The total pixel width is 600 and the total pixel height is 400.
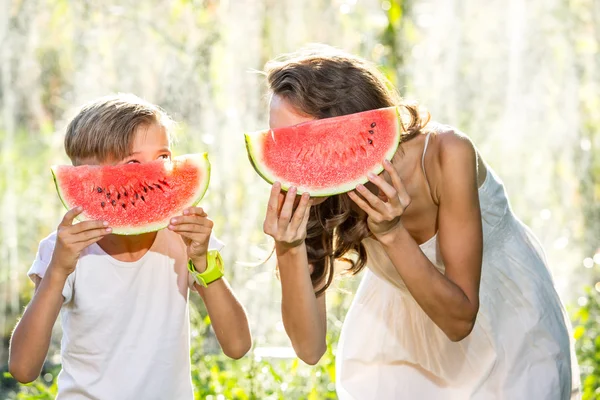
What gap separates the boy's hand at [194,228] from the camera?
2.35 m

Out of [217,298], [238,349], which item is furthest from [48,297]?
[238,349]

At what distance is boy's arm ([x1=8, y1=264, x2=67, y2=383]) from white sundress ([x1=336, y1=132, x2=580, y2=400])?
1015mm

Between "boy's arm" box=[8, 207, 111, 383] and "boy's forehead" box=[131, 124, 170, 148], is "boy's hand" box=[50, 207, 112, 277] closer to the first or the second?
"boy's arm" box=[8, 207, 111, 383]

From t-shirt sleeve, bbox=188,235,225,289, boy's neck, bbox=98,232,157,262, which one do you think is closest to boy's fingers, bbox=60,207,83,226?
boy's neck, bbox=98,232,157,262

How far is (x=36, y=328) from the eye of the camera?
8.02ft

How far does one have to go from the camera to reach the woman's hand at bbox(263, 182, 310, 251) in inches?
93.1

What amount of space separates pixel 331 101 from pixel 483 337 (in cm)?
90

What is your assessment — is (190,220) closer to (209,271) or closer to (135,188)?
(209,271)

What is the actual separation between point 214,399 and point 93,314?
45.1 inches

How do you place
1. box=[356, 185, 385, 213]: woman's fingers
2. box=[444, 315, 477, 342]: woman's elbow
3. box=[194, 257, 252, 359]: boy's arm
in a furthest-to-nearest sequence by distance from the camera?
box=[194, 257, 252, 359]: boy's arm → box=[444, 315, 477, 342]: woman's elbow → box=[356, 185, 385, 213]: woman's fingers

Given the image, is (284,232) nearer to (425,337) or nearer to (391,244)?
(391,244)

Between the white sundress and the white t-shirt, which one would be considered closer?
the white t-shirt

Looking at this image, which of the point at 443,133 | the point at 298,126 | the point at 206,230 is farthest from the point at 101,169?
the point at 443,133

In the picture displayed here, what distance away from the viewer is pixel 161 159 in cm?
259
